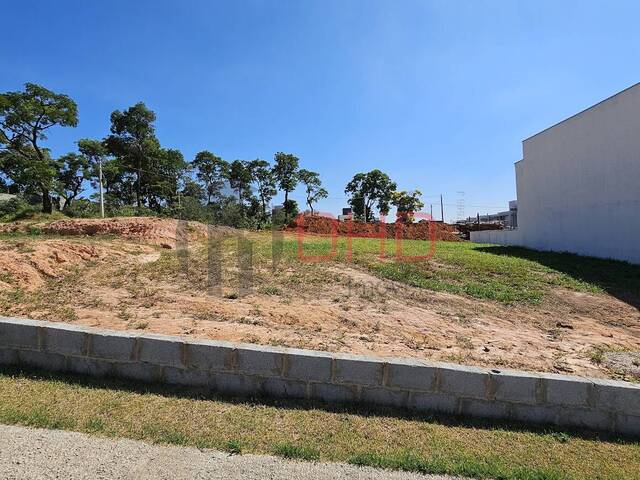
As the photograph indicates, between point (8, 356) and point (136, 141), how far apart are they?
27388 mm

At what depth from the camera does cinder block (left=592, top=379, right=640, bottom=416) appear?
9.57 feet

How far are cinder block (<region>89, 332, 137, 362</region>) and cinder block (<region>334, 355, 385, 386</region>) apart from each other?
184 centimetres

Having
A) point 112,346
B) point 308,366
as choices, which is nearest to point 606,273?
point 308,366

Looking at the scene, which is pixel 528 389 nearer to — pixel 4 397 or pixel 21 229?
→ pixel 4 397

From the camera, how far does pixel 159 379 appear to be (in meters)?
3.32

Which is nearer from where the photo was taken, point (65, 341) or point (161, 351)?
point (161, 351)

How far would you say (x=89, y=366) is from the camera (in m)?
3.43

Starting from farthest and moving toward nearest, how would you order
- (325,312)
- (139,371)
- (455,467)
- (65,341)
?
(325,312) < (65,341) < (139,371) < (455,467)

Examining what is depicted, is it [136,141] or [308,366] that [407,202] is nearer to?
[136,141]

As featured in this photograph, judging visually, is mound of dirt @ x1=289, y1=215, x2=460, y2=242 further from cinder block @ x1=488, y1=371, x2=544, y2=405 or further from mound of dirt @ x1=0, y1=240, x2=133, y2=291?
cinder block @ x1=488, y1=371, x2=544, y2=405

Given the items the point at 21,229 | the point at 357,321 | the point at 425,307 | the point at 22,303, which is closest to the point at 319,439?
the point at 357,321

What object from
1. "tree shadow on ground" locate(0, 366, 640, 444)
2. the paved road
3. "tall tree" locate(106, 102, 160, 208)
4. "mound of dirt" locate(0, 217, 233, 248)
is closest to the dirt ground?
"tree shadow on ground" locate(0, 366, 640, 444)

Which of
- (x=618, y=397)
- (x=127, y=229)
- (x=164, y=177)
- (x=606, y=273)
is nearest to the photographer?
(x=618, y=397)

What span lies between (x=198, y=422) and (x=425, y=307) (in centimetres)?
386
